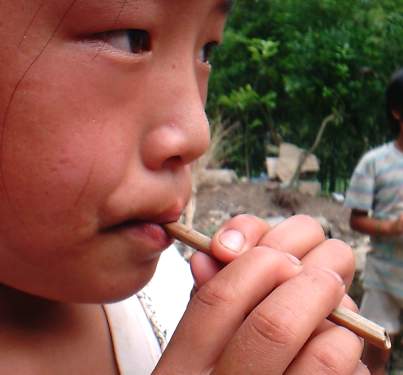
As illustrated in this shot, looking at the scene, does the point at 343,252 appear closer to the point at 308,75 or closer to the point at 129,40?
the point at 129,40

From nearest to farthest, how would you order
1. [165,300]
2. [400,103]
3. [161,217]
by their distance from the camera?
[161,217], [165,300], [400,103]

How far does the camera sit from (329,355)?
0.56 metres

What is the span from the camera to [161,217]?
24.9 inches

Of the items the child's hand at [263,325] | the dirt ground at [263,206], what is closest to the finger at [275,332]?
the child's hand at [263,325]

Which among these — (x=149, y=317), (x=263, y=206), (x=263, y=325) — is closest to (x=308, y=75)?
(x=263, y=206)

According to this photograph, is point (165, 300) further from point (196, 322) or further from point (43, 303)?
point (196, 322)

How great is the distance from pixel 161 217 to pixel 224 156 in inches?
207

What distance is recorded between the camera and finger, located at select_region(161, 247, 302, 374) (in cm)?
56

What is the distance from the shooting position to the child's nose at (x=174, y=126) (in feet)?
1.90

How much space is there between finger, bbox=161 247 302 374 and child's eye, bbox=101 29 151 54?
243 mm

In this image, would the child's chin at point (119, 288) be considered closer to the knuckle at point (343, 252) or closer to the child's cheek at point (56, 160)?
the child's cheek at point (56, 160)

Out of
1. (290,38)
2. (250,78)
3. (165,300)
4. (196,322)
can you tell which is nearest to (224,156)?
(250,78)

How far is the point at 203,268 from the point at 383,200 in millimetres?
1717

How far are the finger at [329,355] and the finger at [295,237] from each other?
0.12m
